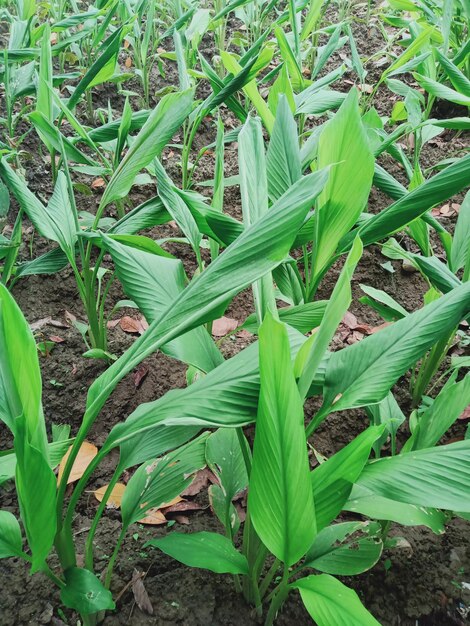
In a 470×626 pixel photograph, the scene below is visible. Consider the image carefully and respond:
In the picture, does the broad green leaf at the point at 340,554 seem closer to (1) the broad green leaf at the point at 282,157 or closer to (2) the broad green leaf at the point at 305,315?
(2) the broad green leaf at the point at 305,315

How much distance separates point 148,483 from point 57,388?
1.33ft

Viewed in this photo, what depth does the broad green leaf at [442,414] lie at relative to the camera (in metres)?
0.65

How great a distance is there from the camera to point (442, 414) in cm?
67

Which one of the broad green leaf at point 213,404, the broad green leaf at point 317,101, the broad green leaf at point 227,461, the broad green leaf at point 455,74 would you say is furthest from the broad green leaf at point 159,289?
the broad green leaf at point 455,74

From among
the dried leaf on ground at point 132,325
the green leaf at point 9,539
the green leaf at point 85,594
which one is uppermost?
the green leaf at point 9,539

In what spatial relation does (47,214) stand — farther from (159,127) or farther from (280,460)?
(280,460)

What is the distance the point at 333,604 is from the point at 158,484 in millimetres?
292

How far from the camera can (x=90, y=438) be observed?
948mm

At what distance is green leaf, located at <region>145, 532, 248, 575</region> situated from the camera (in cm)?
60

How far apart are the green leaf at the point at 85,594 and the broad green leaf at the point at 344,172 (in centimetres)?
54

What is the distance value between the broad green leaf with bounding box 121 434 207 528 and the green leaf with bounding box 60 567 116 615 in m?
0.10

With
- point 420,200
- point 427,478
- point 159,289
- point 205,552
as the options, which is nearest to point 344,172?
point 420,200

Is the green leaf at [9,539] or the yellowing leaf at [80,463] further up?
the green leaf at [9,539]

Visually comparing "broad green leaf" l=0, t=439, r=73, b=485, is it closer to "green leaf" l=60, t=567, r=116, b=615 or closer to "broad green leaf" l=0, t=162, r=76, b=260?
"green leaf" l=60, t=567, r=116, b=615
